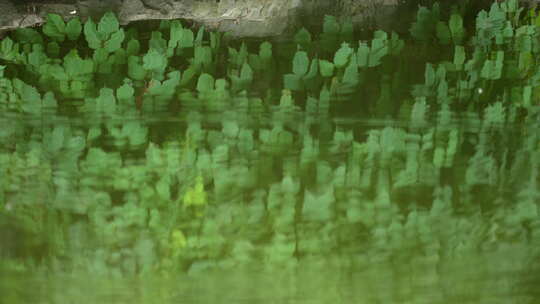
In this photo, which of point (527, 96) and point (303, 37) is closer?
point (303, 37)

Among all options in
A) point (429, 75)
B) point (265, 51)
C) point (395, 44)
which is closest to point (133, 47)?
point (265, 51)

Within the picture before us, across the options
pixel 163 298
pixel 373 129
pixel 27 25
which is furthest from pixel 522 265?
pixel 27 25

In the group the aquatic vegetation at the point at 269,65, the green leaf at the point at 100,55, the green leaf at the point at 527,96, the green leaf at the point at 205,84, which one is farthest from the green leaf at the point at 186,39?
the green leaf at the point at 527,96

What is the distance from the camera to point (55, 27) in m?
1.65

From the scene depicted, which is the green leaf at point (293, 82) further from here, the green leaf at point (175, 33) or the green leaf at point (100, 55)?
the green leaf at point (100, 55)

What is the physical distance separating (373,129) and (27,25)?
1.06 metres

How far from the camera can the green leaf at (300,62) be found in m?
1.82

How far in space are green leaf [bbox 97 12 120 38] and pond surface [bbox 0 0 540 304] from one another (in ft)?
0.35

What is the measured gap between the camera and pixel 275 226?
180cm

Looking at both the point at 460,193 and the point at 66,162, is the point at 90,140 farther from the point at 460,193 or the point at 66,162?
the point at 460,193

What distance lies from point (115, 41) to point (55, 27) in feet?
0.55

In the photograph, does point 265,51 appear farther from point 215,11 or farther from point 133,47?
point 133,47

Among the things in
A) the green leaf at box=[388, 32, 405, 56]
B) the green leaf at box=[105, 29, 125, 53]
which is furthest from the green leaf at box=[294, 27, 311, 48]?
the green leaf at box=[105, 29, 125, 53]

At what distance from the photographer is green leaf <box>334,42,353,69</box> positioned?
6.01ft
